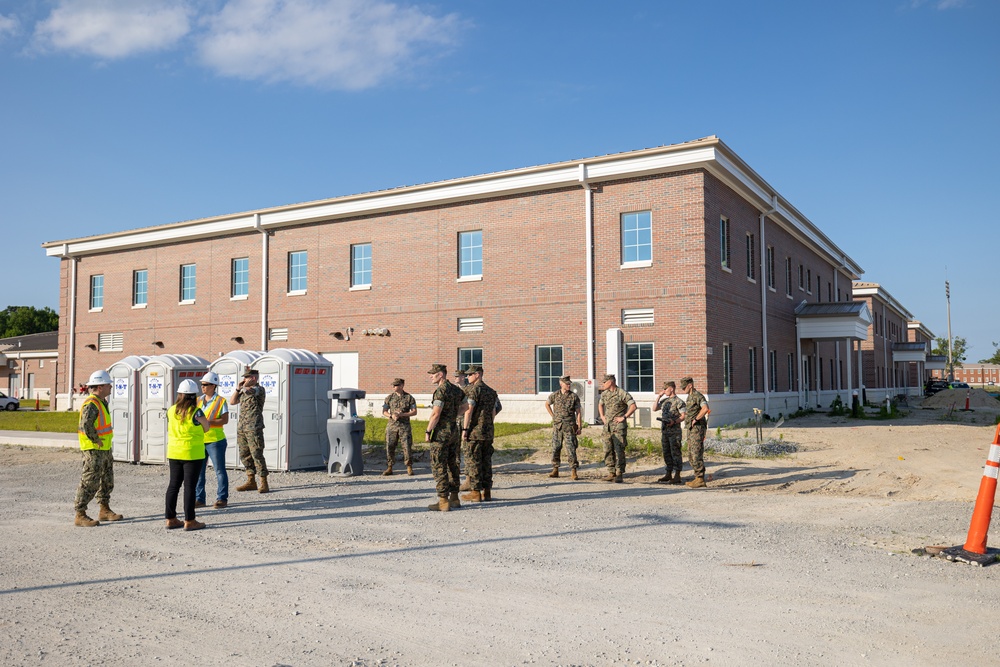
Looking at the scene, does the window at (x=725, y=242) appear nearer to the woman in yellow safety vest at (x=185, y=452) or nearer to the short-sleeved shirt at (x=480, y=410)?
the short-sleeved shirt at (x=480, y=410)

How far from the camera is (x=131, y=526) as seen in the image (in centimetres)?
972

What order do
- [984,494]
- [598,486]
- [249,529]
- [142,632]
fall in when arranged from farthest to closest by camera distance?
[598,486] → [249,529] → [984,494] → [142,632]

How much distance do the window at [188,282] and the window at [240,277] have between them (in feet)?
7.01

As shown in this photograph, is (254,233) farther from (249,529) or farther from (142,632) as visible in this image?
(142,632)

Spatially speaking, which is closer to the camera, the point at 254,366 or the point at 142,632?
the point at 142,632

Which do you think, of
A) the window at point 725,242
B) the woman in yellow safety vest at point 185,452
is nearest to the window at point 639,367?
the window at point 725,242

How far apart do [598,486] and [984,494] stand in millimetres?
6504

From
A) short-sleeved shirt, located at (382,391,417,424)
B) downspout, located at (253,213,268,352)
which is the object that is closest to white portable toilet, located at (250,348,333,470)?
short-sleeved shirt, located at (382,391,417,424)

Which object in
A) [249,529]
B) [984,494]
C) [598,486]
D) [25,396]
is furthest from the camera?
[25,396]

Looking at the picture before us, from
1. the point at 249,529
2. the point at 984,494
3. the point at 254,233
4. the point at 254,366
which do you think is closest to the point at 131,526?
the point at 249,529

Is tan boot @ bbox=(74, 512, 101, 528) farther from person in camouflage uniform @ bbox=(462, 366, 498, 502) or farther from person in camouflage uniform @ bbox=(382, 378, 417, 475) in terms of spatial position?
person in camouflage uniform @ bbox=(382, 378, 417, 475)

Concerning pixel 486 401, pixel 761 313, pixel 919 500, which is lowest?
pixel 919 500

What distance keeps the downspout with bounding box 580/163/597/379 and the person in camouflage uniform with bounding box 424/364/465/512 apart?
12587 millimetres

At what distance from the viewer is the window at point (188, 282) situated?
32844 mm
